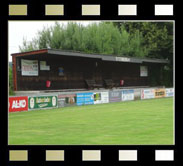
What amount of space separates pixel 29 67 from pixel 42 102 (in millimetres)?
5195

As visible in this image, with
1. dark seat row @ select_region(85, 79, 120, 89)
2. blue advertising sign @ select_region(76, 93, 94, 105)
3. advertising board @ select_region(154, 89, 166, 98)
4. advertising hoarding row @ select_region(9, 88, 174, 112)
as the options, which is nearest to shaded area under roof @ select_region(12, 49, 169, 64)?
dark seat row @ select_region(85, 79, 120, 89)

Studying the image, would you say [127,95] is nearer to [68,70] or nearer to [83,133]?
[68,70]

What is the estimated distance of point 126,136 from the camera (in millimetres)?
10344

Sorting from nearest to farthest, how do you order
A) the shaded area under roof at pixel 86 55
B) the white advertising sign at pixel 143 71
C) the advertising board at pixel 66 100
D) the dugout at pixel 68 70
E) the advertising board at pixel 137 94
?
the advertising board at pixel 66 100
the shaded area under roof at pixel 86 55
the dugout at pixel 68 70
the advertising board at pixel 137 94
the white advertising sign at pixel 143 71

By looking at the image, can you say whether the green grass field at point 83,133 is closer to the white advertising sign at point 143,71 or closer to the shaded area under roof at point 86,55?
the shaded area under roof at point 86,55

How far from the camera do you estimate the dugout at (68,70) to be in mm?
23891

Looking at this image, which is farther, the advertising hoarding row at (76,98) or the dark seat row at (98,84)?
the dark seat row at (98,84)

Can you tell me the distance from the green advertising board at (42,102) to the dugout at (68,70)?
12.0ft

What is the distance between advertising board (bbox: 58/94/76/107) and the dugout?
3280mm

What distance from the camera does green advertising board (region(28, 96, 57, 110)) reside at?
1948 cm

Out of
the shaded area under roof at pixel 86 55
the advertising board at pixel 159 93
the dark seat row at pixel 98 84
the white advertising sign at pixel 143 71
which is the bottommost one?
the advertising board at pixel 159 93

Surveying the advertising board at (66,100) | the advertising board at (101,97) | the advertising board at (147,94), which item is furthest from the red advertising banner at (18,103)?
the advertising board at (147,94)
